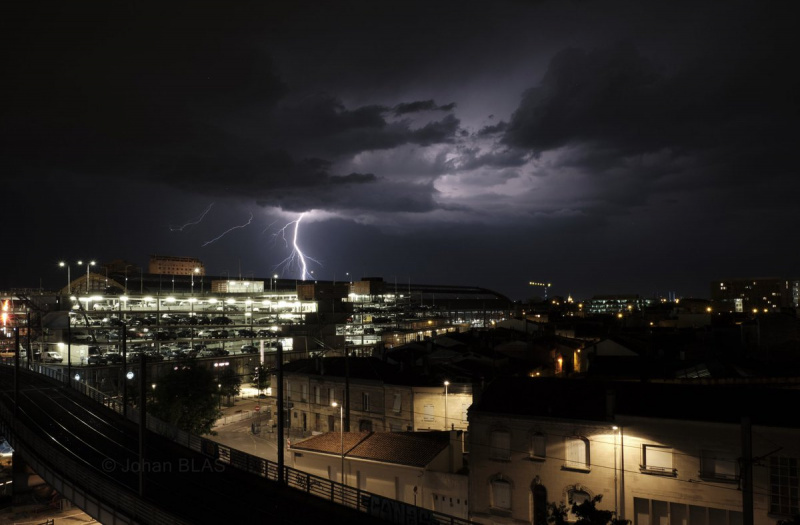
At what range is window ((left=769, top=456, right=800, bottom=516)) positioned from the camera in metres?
17.7

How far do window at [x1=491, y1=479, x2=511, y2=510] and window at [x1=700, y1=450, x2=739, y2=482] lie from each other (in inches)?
287

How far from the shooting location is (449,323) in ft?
414

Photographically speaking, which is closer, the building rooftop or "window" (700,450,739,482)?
"window" (700,450,739,482)

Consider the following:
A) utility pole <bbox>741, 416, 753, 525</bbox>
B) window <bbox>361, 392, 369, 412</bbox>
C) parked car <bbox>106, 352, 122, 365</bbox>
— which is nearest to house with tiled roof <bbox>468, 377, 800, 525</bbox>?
utility pole <bbox>741, 416, 753, 525</bbox>

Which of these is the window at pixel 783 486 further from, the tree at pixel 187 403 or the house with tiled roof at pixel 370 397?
the tree at pixel 187 403

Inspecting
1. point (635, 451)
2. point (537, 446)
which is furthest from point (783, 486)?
point (537, 446)

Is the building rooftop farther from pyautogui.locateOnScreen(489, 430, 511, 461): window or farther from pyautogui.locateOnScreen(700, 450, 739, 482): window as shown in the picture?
pyautogui.locateOnScreen(700, 450, 739, 482): window

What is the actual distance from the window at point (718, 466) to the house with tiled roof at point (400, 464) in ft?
31.6

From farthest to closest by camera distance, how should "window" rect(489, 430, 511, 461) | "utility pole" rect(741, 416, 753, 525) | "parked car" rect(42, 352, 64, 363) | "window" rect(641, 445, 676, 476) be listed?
Answer: "parked car" rect(42, 352, 64, 363)
"window" rect(489, 430, 511, 461)
"window" rect(641, 445, 676, 476)
"utility pole" rect(741, 416, 753, 525)

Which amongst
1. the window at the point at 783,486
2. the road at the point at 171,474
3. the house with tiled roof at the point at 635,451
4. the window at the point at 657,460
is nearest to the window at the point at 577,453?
the house with tiled roof at the point at 635,451

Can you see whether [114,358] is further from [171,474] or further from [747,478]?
[747,478]

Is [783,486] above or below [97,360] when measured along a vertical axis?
above

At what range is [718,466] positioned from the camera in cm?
1903

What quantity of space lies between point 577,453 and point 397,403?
16.2m
